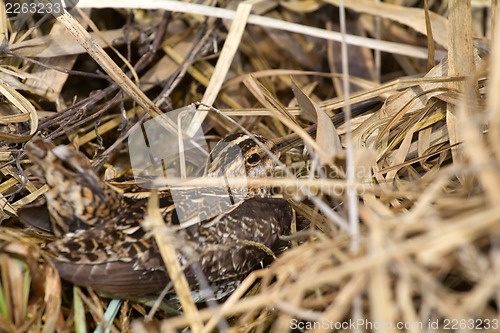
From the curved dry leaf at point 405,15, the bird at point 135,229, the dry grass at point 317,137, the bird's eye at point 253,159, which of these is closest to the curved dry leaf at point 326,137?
the dry grass at point 317,137

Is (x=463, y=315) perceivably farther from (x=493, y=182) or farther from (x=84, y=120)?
(x=84, y=120)

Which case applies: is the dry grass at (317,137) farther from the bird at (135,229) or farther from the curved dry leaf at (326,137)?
the bird at (135,229)

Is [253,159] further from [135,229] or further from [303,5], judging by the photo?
[303,5]

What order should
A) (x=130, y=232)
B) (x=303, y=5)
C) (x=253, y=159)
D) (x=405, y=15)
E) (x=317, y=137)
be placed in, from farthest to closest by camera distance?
(x=303, y=5), (x=405, y=15), (x=253, y=159), (x=317, y=137), (x=130, y=232)

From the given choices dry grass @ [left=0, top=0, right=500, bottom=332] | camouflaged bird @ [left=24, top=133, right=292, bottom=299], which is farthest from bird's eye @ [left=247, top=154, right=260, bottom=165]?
camouflaged bird @ [left=24, top=133, right=292, bottom=299]

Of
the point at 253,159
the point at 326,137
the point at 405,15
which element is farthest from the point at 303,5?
the point at 326,137

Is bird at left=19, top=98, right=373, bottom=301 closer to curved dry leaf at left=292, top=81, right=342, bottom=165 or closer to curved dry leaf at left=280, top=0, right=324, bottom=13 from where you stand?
curved dry leaf at left=292, top=81, right=342, bottom=165

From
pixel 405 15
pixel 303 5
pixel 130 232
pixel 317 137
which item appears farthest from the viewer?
pixel 303 5

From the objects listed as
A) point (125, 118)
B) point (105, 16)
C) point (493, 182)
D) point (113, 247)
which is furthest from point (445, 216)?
point (105, 16)
